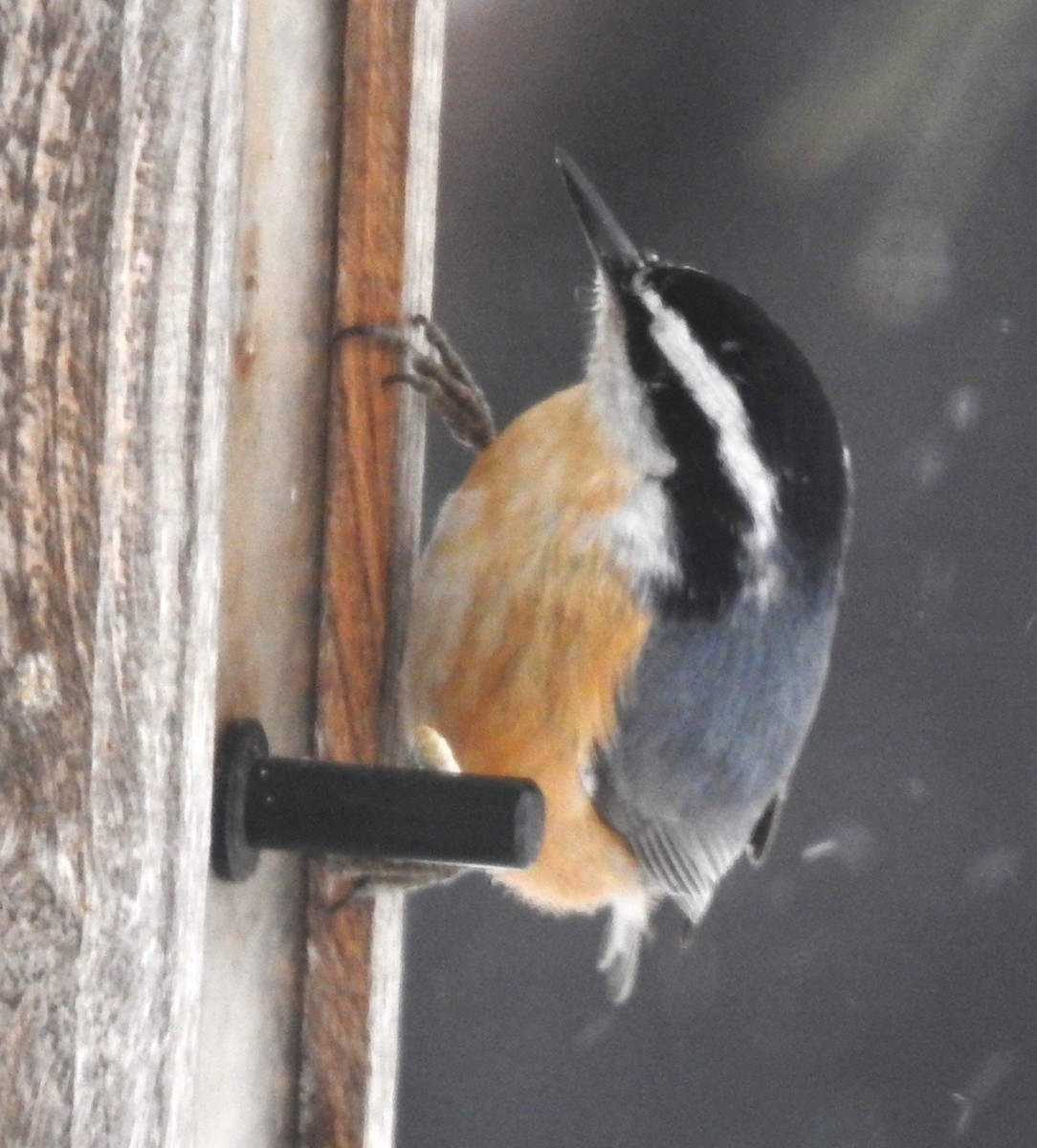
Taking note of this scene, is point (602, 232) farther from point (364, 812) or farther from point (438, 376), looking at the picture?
point (364, 812)

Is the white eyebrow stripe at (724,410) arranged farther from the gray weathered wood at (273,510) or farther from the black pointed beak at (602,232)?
the gray weathered wood at (273,510)

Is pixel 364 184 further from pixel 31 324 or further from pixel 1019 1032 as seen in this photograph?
pixel 1019 1032

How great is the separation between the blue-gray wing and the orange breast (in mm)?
57

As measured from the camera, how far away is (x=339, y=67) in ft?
5.25

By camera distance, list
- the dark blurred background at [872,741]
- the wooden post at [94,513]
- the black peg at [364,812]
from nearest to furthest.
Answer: the wooden post at [94,513] < the black peg at [364,812] < the dark blurred background at [872,741]

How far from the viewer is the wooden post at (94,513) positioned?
90cm

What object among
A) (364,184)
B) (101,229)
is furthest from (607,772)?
(101,229)

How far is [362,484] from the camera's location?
162 cm

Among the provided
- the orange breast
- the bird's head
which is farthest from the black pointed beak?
the orange breast

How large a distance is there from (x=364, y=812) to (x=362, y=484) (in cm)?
36

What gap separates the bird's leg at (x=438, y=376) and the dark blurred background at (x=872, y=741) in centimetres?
80

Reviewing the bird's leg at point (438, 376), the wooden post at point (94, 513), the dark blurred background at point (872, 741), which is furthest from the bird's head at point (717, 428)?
the dark blurred background at point (872, 741)

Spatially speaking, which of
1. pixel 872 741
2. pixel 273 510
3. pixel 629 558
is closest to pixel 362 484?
pixel 273 510

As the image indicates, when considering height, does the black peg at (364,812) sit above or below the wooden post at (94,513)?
below
